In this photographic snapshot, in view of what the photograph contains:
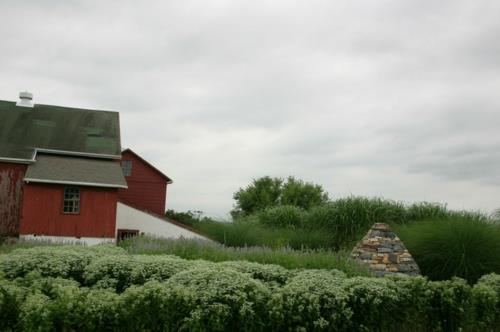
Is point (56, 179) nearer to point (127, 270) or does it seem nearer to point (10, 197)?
point (10, 197)

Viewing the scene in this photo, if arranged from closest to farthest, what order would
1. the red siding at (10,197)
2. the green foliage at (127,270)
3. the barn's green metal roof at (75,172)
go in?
the green foliage at (127,270) < the barn's green metal roof at (75,172) < the red siding at (10,197)

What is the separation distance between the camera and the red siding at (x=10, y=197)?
73.8 ft

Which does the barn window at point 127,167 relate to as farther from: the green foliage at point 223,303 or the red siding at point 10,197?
the green foliage at point 223,303

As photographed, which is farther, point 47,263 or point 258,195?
point 258,195

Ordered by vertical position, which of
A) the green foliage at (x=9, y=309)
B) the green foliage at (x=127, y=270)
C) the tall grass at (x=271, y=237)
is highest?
the tall grass at (x=271, y=237)

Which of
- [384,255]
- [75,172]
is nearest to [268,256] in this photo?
[384,255]

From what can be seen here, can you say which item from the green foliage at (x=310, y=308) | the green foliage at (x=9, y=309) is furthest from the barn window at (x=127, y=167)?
the green foliage at (x=310, y=308)

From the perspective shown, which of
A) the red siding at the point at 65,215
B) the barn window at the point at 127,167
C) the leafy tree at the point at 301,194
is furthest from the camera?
the leafy tree at the point at 301,194

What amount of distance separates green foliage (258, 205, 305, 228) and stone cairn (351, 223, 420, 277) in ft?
33.4

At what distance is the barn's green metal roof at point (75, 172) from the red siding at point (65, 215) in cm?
44

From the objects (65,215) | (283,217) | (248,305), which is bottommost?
(248,305)

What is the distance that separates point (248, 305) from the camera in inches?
237

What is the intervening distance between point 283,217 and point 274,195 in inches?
820

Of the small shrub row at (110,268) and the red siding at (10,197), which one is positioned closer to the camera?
the small shrub row at (110,268)
